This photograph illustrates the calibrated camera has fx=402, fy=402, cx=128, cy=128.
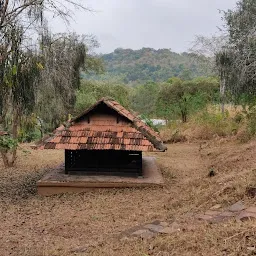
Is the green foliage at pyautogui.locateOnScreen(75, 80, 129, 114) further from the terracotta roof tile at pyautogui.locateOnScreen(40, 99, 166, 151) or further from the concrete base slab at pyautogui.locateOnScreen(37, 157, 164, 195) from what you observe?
the concrete base slab at pyautogui.locateOnScreen(37, 157, 164, 195)

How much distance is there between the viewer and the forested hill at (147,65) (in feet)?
211

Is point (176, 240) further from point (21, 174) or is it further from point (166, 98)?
point (166, 98)

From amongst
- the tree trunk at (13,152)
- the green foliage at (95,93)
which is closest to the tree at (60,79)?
the tree trunk at (13,152)

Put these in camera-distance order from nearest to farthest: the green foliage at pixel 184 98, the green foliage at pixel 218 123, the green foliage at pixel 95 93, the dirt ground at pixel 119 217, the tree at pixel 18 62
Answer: the dirt ground at pixel 119 217
the tree at pixel 18 62
the green foliage at pixel 218 123
the green foliage at pixel 184 98
the green foliage at pixel 95 93

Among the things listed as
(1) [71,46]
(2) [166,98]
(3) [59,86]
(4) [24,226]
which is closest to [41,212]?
(4) [24,226]

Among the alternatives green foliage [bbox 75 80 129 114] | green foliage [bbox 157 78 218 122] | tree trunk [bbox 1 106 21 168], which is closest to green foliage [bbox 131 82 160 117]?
green foliage [bbox 75 80 129 114]

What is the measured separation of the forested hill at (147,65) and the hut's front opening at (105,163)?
166ft

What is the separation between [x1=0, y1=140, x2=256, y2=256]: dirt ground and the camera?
4.12m

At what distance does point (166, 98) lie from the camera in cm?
2655

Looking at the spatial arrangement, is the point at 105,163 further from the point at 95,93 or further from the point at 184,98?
the point at 95,93

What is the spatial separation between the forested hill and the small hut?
166 feet

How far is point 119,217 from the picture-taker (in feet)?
21.7

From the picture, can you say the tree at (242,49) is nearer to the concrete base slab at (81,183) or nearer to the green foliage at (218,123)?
the green foliage at (218,123)

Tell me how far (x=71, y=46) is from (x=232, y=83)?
6612mm
